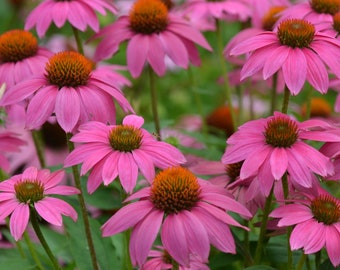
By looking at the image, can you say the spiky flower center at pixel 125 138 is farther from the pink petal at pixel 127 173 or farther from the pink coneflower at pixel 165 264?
the pink coneflower at pixel 165 264

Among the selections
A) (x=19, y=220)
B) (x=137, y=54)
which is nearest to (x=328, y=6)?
(x=137, y=54)

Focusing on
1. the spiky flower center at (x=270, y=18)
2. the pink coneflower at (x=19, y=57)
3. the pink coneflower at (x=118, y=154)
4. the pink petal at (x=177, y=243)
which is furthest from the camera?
the spiky flower center at (x=270, y=18)

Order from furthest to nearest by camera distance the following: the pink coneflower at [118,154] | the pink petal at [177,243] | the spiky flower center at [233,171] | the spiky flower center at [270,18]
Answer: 1. the spiky flower center at [270,18]
2. the spiky flower center at [233,171]
3. the pink coneflower at [118,154]
4. the pink petal at [177,243]

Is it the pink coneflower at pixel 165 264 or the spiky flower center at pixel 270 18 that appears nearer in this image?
the pink coneflower at pixel 165 264

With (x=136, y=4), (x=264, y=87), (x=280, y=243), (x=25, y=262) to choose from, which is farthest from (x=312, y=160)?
(x=264, y=87)

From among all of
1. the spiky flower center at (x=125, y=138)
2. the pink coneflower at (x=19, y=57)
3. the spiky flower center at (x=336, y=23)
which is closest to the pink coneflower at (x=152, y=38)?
the pink coneflower at (x=19, y=57)

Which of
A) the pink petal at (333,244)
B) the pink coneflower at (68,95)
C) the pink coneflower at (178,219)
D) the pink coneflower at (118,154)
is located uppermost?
the pink coneflower at (68,95)

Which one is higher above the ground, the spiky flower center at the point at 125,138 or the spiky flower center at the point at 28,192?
the spiky flower center at the point at 125,138
